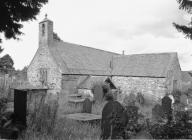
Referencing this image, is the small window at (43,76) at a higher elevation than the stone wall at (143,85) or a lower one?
higher

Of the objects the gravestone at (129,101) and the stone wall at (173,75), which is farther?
the stone wall at (173,75)

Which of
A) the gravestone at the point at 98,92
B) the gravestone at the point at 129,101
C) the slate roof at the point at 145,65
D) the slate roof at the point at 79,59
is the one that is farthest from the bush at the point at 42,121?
the slate roof at the point at 145,65

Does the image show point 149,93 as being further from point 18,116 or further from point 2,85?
point 18,116

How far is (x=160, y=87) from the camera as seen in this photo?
2448 cm

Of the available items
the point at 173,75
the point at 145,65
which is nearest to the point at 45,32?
the point at 145,65

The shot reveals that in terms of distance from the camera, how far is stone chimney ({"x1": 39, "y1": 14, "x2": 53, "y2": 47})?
24.5m

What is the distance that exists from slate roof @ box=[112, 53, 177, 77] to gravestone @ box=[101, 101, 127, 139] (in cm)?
1837

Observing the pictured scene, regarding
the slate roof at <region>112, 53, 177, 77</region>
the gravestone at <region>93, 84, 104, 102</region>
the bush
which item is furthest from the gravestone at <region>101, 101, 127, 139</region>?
the slate roof at <region>112, 53, 177, 77</region>

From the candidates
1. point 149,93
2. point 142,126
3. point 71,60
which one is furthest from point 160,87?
point 142,126

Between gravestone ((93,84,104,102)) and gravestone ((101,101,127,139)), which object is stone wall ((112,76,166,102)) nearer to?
gravestone ((93,84,104,102))

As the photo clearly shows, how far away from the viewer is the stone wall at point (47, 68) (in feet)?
78.4

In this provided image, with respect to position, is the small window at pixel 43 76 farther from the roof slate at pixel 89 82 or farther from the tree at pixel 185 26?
the tree at pixel 185 26

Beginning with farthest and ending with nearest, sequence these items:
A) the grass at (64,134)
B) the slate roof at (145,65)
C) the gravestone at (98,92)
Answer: the slate roof at (145,65) → the gravestone at (98,92) → the grass at (64,134)

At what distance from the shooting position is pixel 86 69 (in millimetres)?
26562
